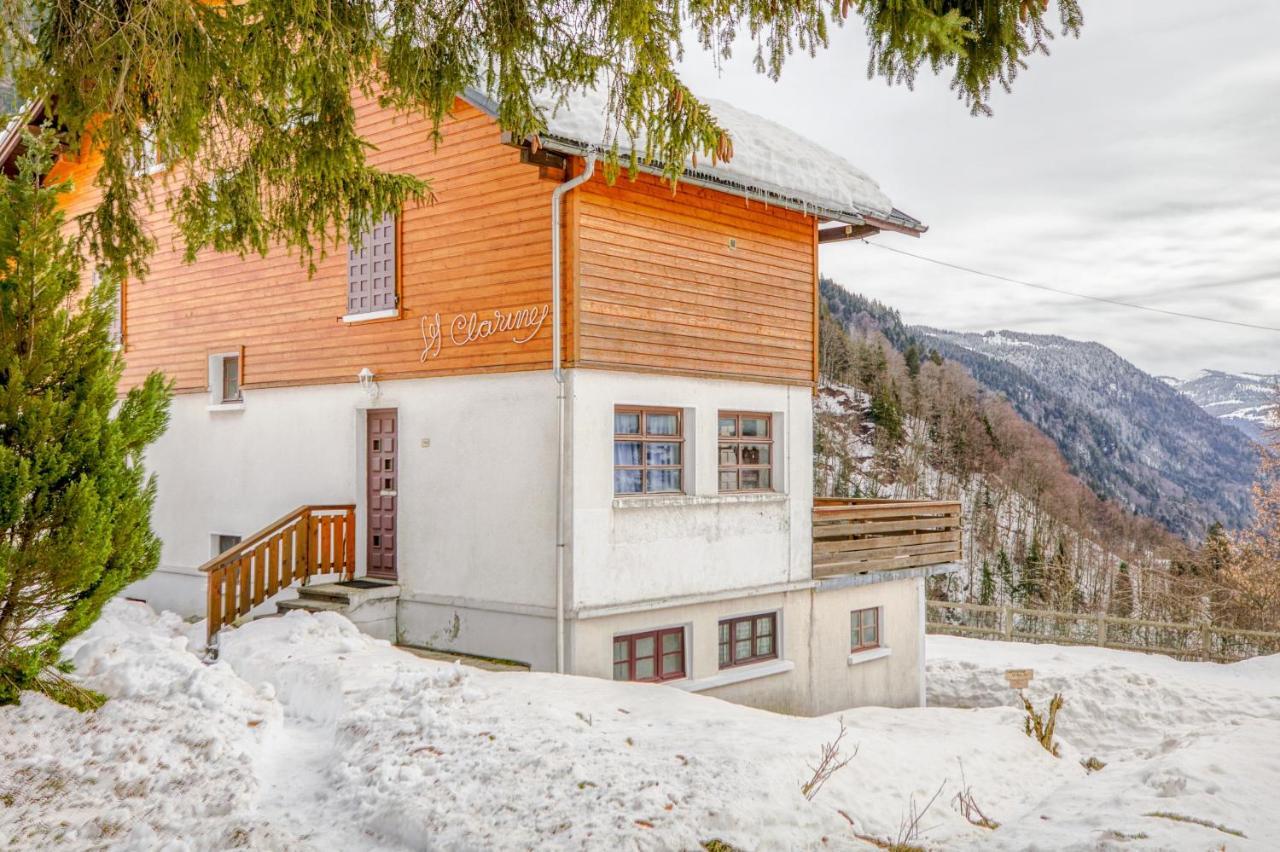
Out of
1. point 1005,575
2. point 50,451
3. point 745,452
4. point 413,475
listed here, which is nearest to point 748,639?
point 745,452

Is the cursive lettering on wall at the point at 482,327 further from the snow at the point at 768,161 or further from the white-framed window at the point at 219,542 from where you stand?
the white-framed window at the point at 219,542

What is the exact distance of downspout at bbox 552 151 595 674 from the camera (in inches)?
401

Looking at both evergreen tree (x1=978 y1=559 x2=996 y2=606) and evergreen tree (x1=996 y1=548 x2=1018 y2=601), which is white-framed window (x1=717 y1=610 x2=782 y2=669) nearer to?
evergreen tree (x1=978 y1=559 x2=996 y2=606)

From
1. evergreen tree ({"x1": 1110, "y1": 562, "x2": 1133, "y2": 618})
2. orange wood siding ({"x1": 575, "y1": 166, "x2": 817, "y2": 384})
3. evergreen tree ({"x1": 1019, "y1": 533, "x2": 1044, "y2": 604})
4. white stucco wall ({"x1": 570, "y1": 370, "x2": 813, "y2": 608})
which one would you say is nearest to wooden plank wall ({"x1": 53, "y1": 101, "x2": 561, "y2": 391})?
orange wood siding ({"x1": 575, "y1": 166, "x2": 817, "y2": 384})

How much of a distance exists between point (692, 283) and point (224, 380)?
7.88 m

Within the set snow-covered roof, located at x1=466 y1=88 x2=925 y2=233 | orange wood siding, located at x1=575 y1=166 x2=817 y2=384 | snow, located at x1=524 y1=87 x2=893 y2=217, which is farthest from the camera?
orange wood siding, located at x1=575 y1=166 x2=817 y2=384

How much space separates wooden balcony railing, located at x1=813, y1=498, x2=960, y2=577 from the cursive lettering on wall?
5.15m

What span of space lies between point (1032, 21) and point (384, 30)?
4141 millimetres

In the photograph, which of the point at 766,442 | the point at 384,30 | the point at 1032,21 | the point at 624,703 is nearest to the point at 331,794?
the point at 624,703

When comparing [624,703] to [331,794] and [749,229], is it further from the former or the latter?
[749,229]

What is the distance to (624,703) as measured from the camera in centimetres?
847

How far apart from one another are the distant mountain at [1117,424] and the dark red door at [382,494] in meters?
30.9

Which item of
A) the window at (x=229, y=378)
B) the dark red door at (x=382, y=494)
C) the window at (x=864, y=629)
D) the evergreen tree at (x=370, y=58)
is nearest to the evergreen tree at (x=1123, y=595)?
the window at (x=864, y=629)

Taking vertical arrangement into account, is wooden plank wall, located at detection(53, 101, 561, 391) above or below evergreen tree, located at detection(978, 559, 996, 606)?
above
